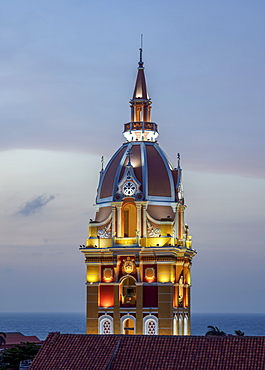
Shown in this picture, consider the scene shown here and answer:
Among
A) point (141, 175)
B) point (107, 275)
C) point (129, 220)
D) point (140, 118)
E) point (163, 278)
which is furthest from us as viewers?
point (140, 118)

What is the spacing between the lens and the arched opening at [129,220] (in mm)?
67812

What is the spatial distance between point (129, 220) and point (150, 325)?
7.80 metres

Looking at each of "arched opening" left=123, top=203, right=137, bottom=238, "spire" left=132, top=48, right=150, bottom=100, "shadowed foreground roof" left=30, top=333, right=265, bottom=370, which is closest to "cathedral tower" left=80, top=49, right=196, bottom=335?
"arched opening" left=123, top=203, right=137, bottom=238

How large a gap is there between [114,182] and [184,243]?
6746 mm

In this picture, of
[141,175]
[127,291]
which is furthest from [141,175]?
[127,291]

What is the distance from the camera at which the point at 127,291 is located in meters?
67.5

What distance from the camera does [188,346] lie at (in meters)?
51.3

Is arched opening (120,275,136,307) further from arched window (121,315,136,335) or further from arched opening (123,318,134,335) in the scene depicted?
arched opening (123,318,134,335)

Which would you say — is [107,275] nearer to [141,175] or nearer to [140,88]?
[141,175]

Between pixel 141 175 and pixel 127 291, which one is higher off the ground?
pixel 141 175

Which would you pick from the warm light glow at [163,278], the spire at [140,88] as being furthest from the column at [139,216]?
the spire at [140,88]

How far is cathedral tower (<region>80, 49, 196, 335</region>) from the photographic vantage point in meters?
66.1

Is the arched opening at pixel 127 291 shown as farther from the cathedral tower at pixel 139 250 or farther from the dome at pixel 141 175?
the dome at pixel 141 175

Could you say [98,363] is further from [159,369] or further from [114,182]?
[114,182]
